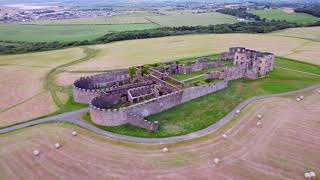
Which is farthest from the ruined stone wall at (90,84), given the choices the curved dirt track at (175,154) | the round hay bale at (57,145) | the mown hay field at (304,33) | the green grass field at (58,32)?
the mown hay field at (304,33)

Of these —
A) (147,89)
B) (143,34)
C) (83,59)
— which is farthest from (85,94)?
(143,34)

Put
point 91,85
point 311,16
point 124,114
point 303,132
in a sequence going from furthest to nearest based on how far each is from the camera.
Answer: point 311,16 < point 91,85 < point 124,114 < point 303,132

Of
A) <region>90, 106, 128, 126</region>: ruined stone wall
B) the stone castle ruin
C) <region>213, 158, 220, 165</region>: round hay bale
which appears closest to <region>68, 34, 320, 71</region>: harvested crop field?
the stone castle ruin

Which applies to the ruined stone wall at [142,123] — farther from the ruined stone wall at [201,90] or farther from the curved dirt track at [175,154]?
the ruined stone wall at [201,90]

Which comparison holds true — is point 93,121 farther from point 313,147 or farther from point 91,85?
point 313,147

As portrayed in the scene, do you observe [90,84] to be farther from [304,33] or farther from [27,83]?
[304,33]

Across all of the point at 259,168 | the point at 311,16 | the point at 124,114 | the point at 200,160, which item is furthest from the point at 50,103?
the point at 311,16
